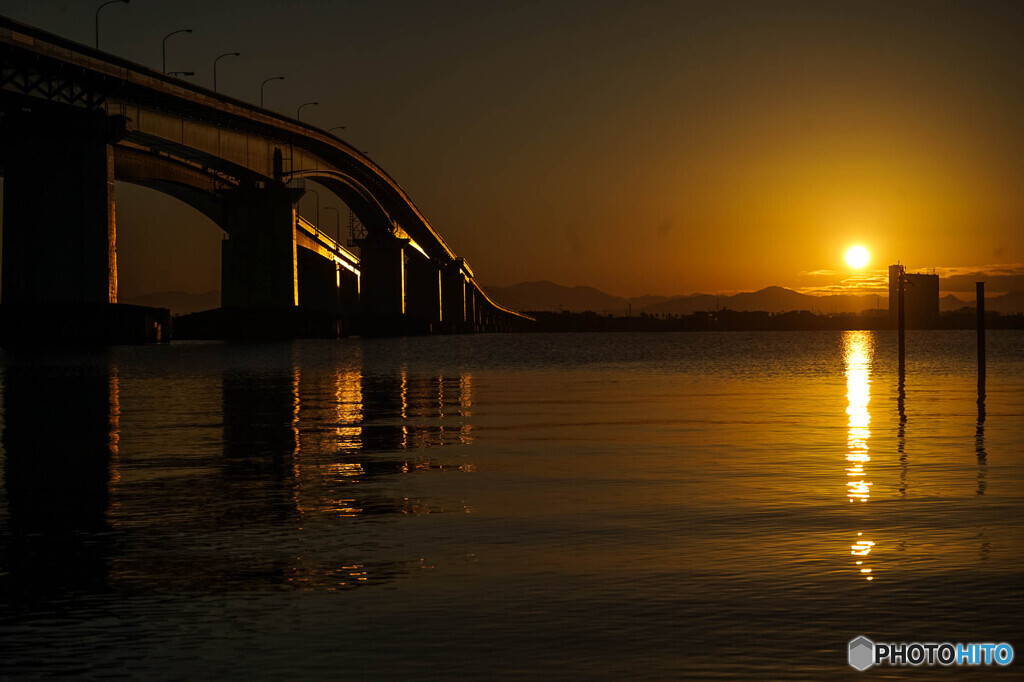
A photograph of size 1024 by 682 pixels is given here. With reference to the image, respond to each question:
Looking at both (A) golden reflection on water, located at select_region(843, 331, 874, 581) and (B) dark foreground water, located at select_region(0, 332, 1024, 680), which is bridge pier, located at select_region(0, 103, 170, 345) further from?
(B) dark foreground water, located at select_region(0, 332, 1024, 680)

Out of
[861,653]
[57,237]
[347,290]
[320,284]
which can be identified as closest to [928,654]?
[861,653]

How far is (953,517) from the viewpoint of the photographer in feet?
45.3

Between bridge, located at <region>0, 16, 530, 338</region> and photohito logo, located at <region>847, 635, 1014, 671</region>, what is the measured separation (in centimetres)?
6974

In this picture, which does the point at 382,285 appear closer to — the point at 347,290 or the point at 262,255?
the point at 347,290

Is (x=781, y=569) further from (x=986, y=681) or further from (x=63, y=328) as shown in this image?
(x=63, y=328)

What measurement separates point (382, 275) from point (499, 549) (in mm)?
171320

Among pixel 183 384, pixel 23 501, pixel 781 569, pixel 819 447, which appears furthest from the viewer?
pixel 183 384

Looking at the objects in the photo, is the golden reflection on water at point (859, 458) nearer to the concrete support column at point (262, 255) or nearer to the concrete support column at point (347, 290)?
the concrete support column at point (262, 255)

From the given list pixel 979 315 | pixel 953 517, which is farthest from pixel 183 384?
pixel 953 517

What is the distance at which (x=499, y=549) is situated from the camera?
38.9 feet

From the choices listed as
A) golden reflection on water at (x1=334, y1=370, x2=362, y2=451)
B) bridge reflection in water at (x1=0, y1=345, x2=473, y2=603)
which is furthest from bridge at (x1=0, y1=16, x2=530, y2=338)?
bridge reflection in water at (x1=0, y1=345, x2=473, y2=603)

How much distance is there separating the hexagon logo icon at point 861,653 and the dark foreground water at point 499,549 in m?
0.09

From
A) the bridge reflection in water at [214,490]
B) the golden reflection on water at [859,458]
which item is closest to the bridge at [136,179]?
the bridge reflection in water at [214,490]

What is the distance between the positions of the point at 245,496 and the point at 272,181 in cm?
11228
